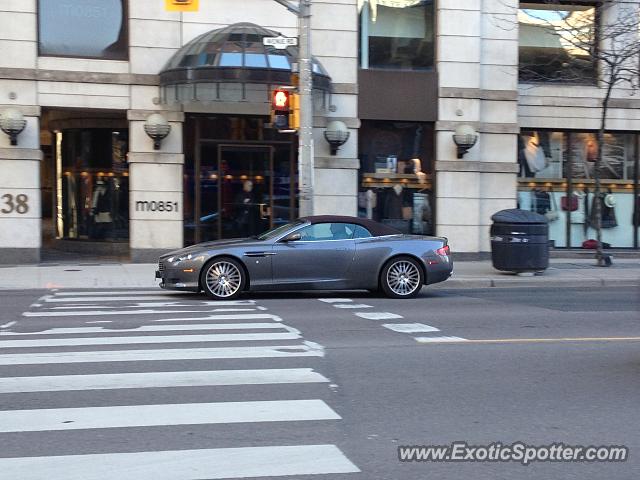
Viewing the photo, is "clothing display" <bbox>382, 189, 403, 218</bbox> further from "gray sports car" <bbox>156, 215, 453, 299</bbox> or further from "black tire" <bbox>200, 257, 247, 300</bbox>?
"black tire" <bbox>200, 257, 247, 300</bbox>

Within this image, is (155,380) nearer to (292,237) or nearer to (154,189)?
(292,237)

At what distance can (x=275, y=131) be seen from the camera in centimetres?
2116

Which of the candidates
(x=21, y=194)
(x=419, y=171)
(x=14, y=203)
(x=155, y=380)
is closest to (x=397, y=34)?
(x=419, y=171)

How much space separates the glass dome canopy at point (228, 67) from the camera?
18.3 m

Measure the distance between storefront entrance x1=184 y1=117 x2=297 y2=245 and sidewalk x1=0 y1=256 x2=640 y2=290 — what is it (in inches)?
86.2

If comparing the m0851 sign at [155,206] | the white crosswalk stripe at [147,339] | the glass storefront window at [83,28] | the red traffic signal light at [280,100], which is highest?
the glass storefront window at [83,28]

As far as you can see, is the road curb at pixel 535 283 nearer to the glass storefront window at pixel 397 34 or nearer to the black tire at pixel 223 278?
the black tire at pixel 223 278

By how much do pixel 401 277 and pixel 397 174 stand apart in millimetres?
7892

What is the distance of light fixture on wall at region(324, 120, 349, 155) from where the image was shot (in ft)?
65.9

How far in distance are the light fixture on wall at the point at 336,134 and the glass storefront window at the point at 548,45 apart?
569 cm

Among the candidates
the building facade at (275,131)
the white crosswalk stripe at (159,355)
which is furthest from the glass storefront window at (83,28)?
the white crosswalk stripe at (159,355)

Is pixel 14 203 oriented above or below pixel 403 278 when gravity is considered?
above

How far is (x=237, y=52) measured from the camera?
18.5 metres

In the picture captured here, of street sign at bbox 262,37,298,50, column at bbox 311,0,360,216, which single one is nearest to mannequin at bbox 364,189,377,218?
column at bbox 311,0,360,216
